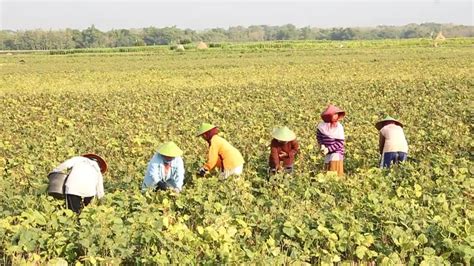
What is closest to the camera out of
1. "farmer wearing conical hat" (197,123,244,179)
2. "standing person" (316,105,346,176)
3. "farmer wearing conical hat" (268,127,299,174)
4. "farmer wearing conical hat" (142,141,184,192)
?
"farmer wearing conical hat" (142,141,184,192)

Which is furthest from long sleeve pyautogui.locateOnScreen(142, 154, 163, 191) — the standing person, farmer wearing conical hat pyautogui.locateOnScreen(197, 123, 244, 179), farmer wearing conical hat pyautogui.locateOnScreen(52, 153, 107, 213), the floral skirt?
the floral skirt

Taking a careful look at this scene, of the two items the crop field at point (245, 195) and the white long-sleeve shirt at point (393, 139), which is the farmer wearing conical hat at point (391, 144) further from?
the crop field at point (245, 195)

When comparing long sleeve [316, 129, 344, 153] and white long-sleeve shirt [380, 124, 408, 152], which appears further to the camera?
white long-sleeve shirt [380, 124, 408, 152]

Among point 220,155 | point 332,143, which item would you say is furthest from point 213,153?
point 332,143

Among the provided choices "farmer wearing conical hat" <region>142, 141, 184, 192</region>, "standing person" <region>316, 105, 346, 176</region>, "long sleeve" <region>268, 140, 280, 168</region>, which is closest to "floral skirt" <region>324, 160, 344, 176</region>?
"standing person" <region>316, 105, 346, 176</region>

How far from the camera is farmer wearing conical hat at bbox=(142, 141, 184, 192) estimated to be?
6.86 meters

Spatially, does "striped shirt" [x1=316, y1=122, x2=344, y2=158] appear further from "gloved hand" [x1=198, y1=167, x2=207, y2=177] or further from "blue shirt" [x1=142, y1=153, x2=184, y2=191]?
"blue shirt" [x1=142, y1=153, x2=184, y2=191]

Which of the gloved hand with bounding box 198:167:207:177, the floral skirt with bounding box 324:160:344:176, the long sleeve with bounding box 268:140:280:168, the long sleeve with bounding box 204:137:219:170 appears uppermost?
the long sleeve with bounding box 204:137:219:170

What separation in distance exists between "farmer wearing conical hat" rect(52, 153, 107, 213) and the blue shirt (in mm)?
584

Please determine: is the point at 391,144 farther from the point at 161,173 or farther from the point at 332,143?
the point at 161,173

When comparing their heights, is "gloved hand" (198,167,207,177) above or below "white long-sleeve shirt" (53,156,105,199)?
below

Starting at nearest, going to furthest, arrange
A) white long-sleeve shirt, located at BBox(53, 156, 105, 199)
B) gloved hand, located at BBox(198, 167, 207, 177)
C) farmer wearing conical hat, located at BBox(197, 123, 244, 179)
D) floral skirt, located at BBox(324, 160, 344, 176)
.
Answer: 1. white long-sleeve shirt, located at BBox(53, 156, 105, 199)
2. farmer wearing conical hat, located at BBox(197, 123, 244, 179)
3. gloved hand, located at BBox(198, 167, 207, 177)
4. floral skirt, located at BBox(324, 160, 344, 176)

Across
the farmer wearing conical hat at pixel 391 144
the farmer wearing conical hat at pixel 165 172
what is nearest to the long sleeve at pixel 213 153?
the farmer wearing conical hat at pixel 165 172

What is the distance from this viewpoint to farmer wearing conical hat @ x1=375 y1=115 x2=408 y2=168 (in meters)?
8.43
